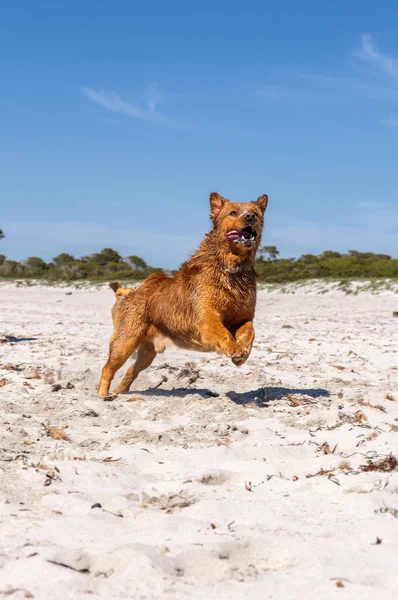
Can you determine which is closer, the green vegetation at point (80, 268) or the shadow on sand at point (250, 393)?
the shadow on sand at point (250, 393)

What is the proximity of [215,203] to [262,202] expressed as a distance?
491 mm

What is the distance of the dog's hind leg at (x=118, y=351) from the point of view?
6965mm

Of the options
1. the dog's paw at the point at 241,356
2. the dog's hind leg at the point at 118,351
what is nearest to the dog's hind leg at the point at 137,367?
the dog's hind leg at the point at 118,351

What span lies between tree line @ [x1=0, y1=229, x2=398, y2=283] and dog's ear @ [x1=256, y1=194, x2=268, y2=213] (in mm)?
21476

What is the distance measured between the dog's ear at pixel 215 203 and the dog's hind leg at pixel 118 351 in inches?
56.6

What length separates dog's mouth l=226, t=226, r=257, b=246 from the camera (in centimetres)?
625

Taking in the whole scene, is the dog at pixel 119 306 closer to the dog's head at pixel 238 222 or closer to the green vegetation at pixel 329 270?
the dog's head at pixel 238 222

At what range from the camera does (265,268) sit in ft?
135

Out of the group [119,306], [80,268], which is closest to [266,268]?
[80,268]

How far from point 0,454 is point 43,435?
698 mm

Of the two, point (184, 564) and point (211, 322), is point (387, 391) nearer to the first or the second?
point (211, 322)

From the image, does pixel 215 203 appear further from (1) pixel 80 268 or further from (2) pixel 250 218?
(1) pixel 80 268

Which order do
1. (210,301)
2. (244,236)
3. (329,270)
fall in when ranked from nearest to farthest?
(244,236) < (210,301) < (329,270)

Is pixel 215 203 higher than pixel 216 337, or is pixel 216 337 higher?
pixel 215 203
